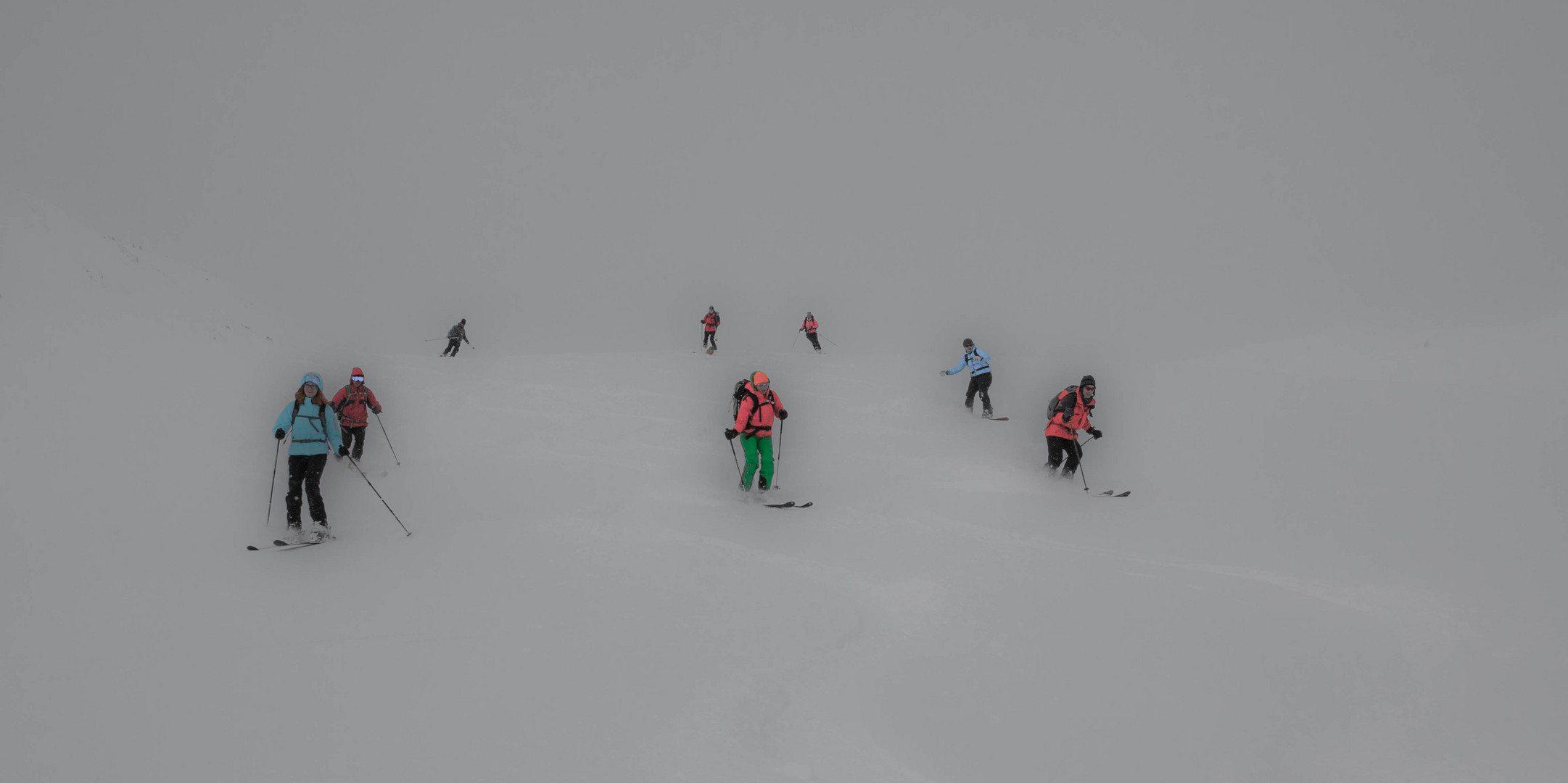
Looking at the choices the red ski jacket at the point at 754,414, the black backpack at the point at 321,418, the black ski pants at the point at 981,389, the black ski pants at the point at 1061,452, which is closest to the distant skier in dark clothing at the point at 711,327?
the black ski pants at the point at 981,389

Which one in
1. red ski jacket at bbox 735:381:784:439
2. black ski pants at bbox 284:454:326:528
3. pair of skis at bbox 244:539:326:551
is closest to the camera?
pair of skis at bbox 244:539:326:551

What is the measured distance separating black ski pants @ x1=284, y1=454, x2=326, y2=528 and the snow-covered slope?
0.46 m

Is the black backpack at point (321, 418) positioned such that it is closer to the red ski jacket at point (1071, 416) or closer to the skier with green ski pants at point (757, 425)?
the skier with green ski pants at point (757, 425)

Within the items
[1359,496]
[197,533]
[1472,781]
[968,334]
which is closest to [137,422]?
[197,533]

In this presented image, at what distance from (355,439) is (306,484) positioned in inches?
137

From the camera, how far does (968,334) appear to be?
5241cm

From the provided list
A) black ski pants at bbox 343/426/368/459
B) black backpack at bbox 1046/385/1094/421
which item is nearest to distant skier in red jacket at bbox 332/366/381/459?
black ski pants at bbox 343/426/368/459

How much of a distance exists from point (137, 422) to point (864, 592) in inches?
399

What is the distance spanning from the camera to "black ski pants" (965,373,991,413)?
13.9 m

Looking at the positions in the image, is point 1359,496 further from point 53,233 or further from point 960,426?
point 53,233

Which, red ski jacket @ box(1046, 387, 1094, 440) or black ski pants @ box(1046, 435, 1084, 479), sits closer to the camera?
red ski jacket @ box(1046, 387, 1094, 440)

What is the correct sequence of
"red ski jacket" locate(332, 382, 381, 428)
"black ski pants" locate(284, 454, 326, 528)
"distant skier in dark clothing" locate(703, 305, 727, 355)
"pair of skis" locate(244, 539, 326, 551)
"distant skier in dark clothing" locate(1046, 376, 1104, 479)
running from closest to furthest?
"pair of skis" locate(244, 539, 326, 551), "black ski pants" locate(284, 454, 326, 528), "distant skier in dark clothing" locate(1046, 376, 1104, 479), "red ski jacket" locate(332, 382, 381, 428), "distant skier in dark clothing" locate(703, 305, 727, 355)

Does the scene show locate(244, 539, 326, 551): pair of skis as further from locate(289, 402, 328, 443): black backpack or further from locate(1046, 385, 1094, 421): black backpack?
locate(1046, 385, 1094, 421): black backpack

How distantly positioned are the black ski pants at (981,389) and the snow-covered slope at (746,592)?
57 centimetres
